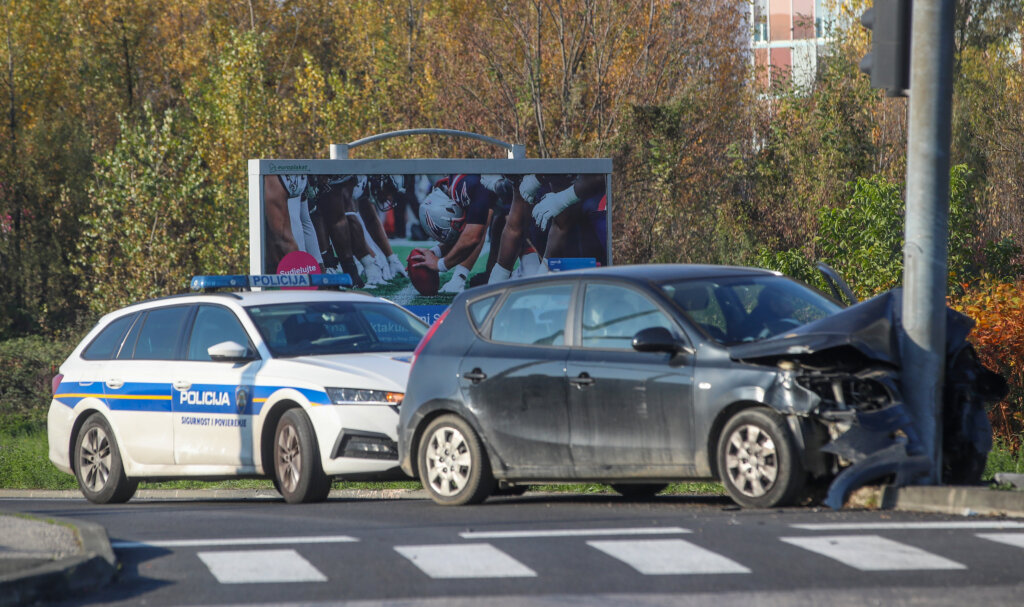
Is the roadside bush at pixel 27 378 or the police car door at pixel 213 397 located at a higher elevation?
the police car door at pixel 213 397

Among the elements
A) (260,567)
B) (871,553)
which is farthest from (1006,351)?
(260,567)

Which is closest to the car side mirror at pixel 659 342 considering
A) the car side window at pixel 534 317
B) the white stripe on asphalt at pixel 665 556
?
the car side window at pixel 534 317

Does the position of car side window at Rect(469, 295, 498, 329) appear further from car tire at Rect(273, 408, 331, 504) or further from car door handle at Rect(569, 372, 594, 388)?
car tire at Rect(273, 408, 331, 504)

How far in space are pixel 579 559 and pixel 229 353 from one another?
5069mm

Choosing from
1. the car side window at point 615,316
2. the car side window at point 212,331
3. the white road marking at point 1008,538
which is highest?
the car side window at point 615,316

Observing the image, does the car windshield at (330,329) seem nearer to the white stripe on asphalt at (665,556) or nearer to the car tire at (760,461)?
the car tire at (760,461)

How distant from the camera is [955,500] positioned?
27.7ft

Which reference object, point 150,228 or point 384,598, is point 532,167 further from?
point 150,228

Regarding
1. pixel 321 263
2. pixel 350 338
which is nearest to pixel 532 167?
pixel 321 263

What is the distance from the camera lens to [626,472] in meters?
9.41

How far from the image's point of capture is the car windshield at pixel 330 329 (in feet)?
38.9

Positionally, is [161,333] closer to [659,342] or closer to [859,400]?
[659,342]

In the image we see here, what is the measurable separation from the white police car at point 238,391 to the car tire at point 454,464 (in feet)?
2.18

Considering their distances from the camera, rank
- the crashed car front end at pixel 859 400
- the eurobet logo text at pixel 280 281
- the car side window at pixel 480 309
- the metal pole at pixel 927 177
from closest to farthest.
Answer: the crashed car front end at pixel 859 400 → the metal pole at pixel 927 177 → the car side window at pixel 480 309 → the eurobet logo text at pixel 280 281
